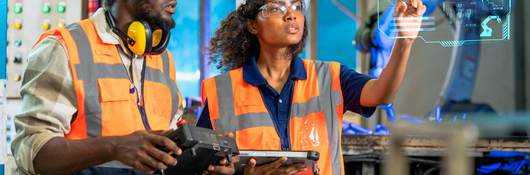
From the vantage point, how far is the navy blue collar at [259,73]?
2.33 meters

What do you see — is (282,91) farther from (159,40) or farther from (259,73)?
(159,40)

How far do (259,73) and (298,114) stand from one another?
228 mm

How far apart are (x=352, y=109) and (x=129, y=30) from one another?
82 centimetres

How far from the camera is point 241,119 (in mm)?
2293

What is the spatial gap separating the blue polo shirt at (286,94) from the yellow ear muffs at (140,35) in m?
0.53

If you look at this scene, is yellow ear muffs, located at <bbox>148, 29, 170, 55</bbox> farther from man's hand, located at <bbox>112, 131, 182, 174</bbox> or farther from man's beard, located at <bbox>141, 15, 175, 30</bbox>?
man's hand, located at <bbox>112, 131, 182, 174</bbox>

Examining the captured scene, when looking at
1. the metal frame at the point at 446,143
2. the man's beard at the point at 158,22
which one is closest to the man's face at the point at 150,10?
the man's beard at the point at 158,22

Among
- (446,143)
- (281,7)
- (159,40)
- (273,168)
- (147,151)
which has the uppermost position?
(281,7)

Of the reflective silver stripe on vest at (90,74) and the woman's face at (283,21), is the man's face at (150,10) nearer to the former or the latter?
the reflective silver stripe on vest at (90,74)

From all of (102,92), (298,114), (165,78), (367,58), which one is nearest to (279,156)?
(298,114)

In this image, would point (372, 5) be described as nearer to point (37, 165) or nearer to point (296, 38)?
point (296, 38)

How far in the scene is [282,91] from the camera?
231 centimetres

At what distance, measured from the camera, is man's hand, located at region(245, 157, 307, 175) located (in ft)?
6.54

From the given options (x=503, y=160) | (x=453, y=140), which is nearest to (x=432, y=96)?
(x=503, y=160)
